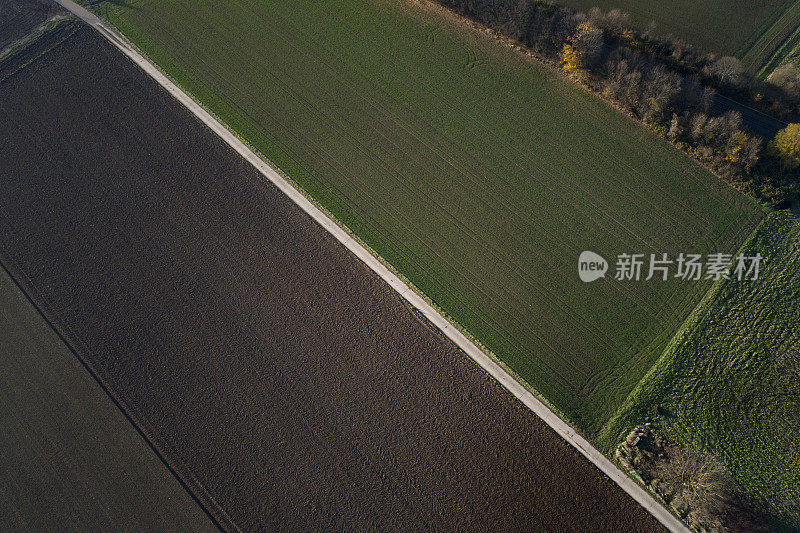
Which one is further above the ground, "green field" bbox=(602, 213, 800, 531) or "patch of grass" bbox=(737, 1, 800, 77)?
"patch of grass" bbox=(737, 1, 800, 77)

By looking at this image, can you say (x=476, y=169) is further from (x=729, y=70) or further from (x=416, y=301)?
(x=729, y=70)

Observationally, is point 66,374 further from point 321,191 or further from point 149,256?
point 321,191

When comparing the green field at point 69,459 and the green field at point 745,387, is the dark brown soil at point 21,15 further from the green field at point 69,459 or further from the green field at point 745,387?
the green field at point 745,387

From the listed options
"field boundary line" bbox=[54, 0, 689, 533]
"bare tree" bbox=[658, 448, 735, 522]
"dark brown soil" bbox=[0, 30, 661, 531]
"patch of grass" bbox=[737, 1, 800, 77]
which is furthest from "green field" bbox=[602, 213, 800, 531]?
"patch of grass" bbox=[737, 1, 800, 77]

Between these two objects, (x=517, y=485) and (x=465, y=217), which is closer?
(x=517, y=485)

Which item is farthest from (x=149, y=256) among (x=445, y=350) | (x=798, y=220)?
(x=798, y=220)

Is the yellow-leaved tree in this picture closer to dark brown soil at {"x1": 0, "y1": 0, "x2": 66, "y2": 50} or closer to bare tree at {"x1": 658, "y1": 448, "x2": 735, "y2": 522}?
bare tree at {"x1": 658, "y1": 448, "x2": 735, "y2": 522}
